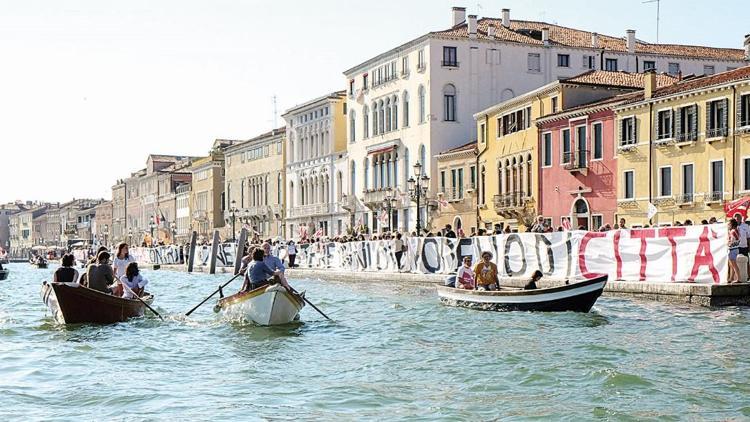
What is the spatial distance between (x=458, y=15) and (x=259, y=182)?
2663cm

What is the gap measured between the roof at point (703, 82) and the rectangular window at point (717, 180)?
2381 mm

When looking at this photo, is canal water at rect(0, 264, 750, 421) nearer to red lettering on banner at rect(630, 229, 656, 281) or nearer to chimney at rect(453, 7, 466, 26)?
red lettering on banner at rect(630, 229, 656, 281)

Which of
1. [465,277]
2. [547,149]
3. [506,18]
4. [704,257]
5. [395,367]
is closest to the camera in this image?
[395,367]

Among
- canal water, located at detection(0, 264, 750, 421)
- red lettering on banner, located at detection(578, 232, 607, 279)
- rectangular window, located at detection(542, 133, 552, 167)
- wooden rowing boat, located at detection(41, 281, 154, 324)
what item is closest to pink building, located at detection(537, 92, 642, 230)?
rectangular window, located at detection(542, 133, 552, 167)

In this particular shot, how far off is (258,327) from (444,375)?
23.2 ft

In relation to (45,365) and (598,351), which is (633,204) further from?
(45,365)

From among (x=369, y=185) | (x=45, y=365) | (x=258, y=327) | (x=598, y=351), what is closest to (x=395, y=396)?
(x=598, y=351)

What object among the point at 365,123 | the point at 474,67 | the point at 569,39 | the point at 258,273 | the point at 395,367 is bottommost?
the point at 395,367

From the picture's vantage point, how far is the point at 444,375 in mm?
14281

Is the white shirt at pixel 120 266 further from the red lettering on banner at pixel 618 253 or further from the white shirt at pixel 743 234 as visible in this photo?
the white shirt at pixel 743 234

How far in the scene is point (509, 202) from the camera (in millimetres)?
46969

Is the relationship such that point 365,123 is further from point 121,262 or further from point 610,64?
point 121,262

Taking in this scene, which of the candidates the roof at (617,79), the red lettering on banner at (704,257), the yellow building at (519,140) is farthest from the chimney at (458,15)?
the red lettering on banner at (704,257)

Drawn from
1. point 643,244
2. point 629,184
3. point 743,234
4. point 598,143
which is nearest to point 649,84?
point 629,184
